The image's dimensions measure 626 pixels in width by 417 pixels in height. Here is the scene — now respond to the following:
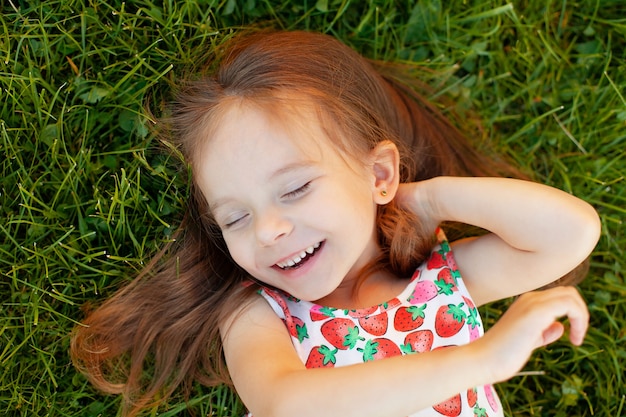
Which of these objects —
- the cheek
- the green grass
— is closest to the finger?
the cheek

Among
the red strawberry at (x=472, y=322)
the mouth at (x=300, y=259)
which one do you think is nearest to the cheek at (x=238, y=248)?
the mouth at (x=300, y=259)

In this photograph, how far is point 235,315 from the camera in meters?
2.54

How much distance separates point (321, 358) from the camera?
8.09 feet

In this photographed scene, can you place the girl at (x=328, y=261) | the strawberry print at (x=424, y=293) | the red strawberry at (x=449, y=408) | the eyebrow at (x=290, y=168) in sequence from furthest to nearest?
the strawberry print at (x=424, y=293)
the red strawberry at (x=449, y=408)
the eyebrow at (x=290, y=168)
the girl at (x=328, y=261)

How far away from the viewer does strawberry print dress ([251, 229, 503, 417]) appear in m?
2.46

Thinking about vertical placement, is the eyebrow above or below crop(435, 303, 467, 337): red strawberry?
above

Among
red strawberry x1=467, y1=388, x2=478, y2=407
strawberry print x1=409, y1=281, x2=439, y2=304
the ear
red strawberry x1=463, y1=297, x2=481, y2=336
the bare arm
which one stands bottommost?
red strawberry x1=467, y1=388, x2=478, y2=407

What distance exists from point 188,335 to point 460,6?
1772 millimetres

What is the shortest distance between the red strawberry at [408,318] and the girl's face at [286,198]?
29cm

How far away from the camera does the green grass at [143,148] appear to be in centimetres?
273

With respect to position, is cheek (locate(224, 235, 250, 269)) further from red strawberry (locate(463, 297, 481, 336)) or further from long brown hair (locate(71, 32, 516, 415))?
red strawberry (locate(463, 297, 481, 336))

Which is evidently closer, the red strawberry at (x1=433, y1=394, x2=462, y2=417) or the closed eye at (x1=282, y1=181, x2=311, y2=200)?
the closed eye at (x1=282, y1=181, x2=311, y2=200)

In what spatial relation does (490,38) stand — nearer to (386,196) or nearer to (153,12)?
(386,196)

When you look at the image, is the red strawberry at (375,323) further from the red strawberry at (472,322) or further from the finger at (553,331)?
the finger at (553,331)
